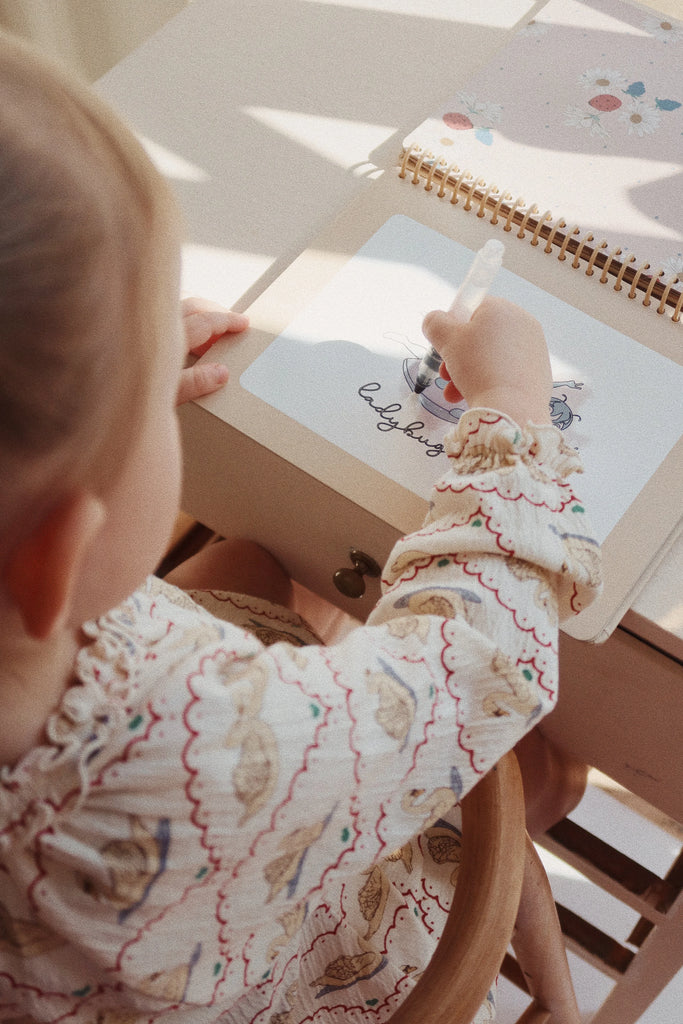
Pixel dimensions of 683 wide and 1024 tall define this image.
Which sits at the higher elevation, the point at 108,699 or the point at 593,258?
the point at 593,258

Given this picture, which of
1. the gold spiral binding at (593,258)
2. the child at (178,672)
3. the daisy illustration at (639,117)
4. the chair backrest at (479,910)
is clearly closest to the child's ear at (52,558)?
the child at (178,672)

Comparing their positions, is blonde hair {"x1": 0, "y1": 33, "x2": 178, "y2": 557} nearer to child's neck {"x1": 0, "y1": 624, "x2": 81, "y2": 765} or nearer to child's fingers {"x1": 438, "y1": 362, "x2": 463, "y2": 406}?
child's neck {"x1": 0, "y1": 624, "x2": 81, "y2": 765}

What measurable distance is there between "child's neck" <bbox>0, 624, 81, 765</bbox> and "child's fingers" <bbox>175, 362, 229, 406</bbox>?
29 centimetres

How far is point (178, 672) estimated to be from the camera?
45cm

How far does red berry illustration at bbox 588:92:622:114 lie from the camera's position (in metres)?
0.85

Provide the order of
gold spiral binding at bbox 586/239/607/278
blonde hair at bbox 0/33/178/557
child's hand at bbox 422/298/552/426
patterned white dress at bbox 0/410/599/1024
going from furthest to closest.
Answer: gold spiral binding at bbox 586/239/607/278, child's hand at bbox 422/298/552/426, patterned white dress at bbox 0/410/599/1024, blonde hair at bbox 0/33/178/557

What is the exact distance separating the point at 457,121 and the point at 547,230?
141 mm

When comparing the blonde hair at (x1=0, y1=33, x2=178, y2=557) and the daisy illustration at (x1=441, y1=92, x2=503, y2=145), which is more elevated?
the daisy illustration at (x1=441, y1=92, x2=503, y2=145)

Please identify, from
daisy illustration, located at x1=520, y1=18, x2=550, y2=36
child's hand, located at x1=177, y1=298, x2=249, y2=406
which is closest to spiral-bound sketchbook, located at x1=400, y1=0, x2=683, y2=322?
daisy illustration, located at x1=520, y1=18, x2=550, y2=36

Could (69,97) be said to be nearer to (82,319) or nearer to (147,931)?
(82,319)

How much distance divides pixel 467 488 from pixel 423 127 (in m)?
0.39

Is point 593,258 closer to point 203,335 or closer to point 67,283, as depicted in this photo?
point 203,335

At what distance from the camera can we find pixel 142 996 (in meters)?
0.48

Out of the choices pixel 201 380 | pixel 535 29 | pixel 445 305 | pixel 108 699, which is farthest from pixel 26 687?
pixel 535 29
